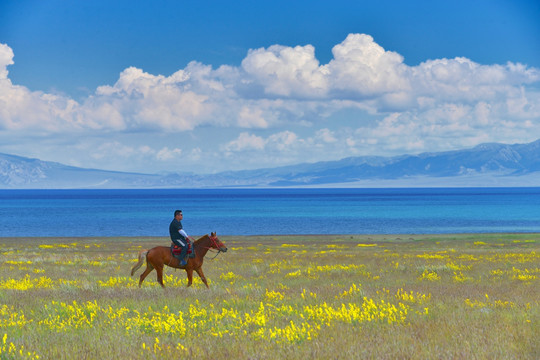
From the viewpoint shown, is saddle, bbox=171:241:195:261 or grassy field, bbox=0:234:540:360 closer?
grassy field, bbox=0:234:540:360

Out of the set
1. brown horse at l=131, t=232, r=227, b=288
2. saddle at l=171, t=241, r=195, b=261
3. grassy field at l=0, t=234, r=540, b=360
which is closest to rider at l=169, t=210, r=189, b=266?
saddle at l=171, t=241, r=195, b=261

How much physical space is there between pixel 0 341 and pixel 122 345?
7.46ft

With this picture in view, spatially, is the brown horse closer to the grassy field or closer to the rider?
the rider

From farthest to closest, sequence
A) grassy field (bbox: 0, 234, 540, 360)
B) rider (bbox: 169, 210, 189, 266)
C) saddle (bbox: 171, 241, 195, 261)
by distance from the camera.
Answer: saddle (bbox: 171, 241, 195, 261) → rider (bbox: 169, 210, 189, 266) → grassy field (bbox: 0, 234, 540, 360)

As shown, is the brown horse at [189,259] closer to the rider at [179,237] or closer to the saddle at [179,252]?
the saddle at [179,252]

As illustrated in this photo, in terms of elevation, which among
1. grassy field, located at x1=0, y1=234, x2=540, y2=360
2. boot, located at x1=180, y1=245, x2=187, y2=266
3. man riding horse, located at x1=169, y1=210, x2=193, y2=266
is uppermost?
man riding horse, located at x1=169, y1=210, x2=193, y2=266

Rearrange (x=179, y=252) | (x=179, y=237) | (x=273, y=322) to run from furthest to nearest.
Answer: (x=179, y=252)
(x=179, y=237)
(x=273, y=322)

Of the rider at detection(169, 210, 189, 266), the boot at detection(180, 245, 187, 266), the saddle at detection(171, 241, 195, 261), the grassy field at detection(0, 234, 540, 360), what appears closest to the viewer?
the grassy field at detection(0, 234, 540, 360)

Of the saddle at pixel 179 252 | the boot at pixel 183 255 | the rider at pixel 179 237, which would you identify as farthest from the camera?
the saddle at pixel 179 252

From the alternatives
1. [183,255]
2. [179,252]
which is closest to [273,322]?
[183,255]

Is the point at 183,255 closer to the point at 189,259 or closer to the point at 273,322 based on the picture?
the point at 189,259

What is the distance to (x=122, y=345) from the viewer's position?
327 inches

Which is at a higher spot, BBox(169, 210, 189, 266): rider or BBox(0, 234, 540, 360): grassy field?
BBox(169, 210, 189, 266): rider

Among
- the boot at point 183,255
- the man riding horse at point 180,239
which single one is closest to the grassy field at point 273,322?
the boot at point 183,255
